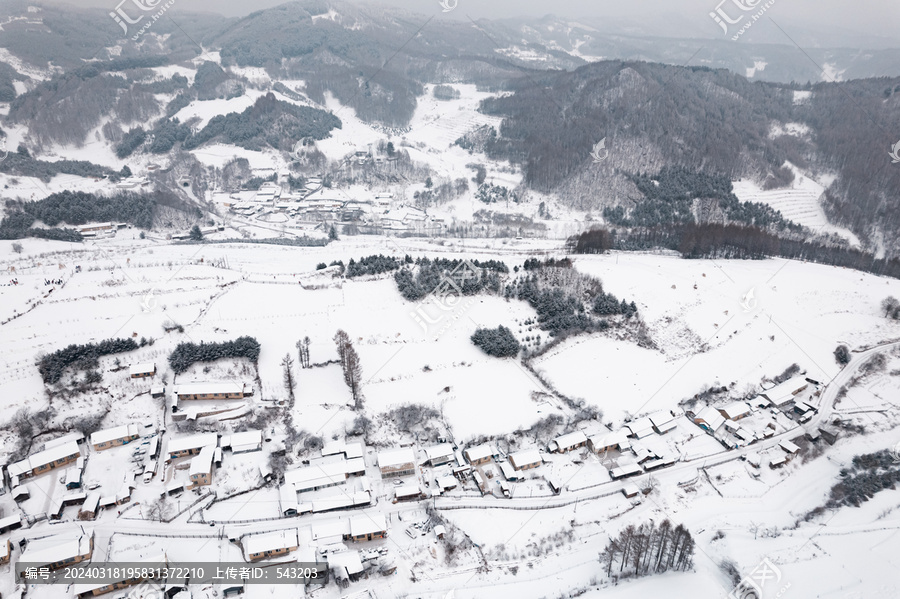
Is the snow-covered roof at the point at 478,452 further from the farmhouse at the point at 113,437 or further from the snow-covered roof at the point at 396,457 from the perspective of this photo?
the farmhouse at the point at 113,437

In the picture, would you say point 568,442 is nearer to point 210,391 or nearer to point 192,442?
point 192,442

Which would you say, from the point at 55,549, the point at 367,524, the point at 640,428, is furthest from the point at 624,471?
the point at 55,549

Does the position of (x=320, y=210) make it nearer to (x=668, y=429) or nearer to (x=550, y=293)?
(x=550, y=293)

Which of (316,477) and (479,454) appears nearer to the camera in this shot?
(316,477)

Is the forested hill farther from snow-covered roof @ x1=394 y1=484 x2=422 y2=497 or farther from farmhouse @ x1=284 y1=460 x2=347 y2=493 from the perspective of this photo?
farmhouse @ x1=284 y1=460 x2=347 y2=493

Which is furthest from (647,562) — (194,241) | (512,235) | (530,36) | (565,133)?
(530,36)

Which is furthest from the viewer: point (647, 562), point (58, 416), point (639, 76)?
point (639, 76)

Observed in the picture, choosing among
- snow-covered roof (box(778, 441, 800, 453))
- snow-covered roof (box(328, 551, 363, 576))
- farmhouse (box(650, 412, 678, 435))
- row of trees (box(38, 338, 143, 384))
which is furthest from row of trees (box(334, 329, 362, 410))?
snow-covered roof (box(778, 441, 800, 453))
